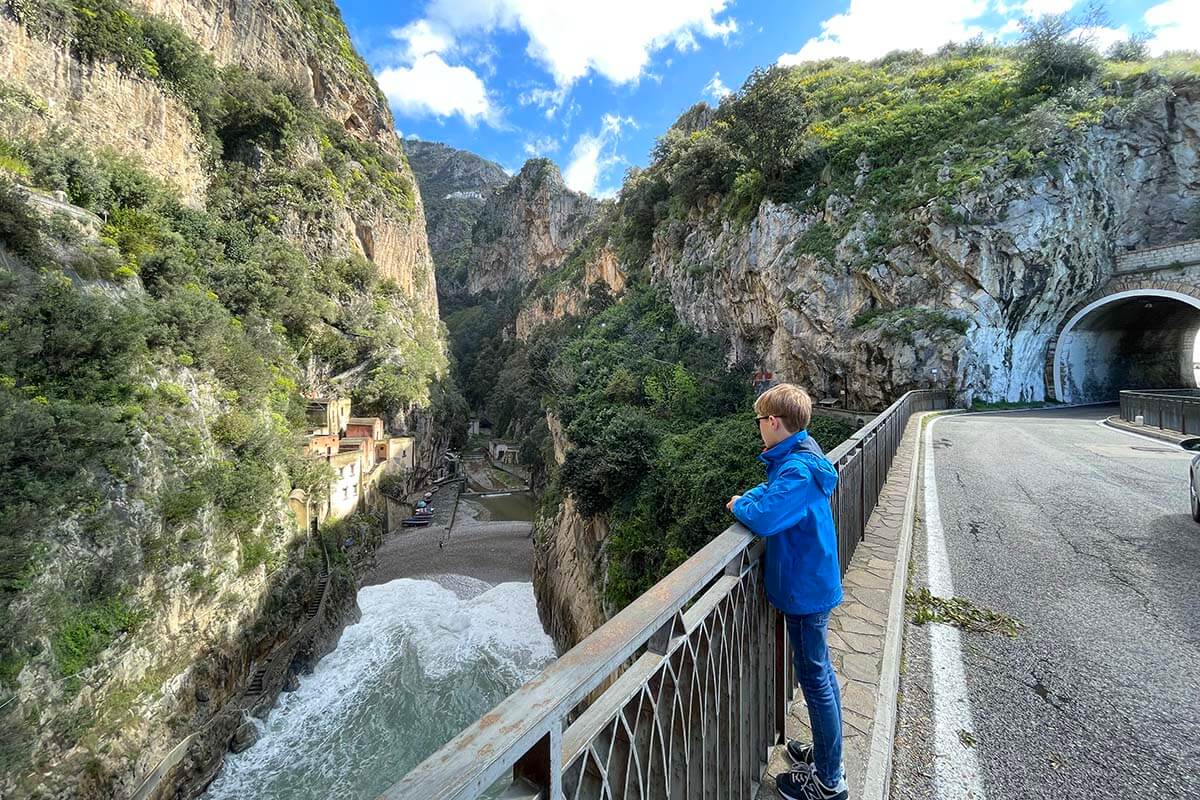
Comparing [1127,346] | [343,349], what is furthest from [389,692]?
[1127,346]

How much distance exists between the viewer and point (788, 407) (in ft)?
6.79

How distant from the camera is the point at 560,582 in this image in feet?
50.9

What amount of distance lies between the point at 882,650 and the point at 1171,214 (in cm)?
2948

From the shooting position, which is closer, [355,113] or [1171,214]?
[1171,214]

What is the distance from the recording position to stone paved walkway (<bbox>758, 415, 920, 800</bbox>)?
7.00ft

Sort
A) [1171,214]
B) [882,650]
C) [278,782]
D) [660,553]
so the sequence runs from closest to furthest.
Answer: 1. [882,650]
2. [278,782]
3. [660,553]
4. [1171,214]

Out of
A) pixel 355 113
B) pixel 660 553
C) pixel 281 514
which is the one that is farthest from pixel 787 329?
pixel 355 113

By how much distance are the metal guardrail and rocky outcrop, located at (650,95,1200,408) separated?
710 inches

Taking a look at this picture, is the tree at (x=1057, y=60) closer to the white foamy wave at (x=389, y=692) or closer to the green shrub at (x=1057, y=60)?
the green shrub at (x=1057, y=60)

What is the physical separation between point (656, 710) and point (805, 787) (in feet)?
3.79

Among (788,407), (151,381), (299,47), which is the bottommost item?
(788,407)

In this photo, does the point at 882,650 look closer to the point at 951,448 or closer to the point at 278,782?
the point at 951,448

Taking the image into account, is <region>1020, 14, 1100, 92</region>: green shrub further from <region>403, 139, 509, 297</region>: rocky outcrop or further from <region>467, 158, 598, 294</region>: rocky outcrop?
<region>403, 139, 509, 297</region>: rocky outcrop

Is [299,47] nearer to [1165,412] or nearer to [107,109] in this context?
[107,109]
